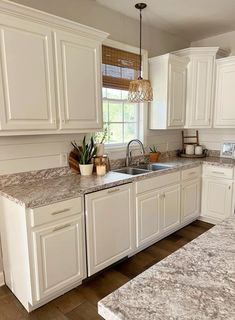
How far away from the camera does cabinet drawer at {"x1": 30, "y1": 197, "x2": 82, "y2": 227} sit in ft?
5.48

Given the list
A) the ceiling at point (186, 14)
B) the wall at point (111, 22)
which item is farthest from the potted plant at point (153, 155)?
the ceiling at point (186, 14)

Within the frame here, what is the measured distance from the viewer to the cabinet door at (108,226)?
2.04 metres

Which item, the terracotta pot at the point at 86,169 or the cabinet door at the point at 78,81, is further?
the terracotta pot at the point at 86,169

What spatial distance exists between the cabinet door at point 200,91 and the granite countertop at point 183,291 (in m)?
2.70

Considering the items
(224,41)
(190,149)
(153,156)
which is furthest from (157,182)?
(224,41)

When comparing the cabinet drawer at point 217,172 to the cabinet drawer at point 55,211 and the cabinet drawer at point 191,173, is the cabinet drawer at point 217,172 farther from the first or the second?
the cabinet drawer at point 55,211

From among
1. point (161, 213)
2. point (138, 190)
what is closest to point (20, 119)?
point (138, 190)

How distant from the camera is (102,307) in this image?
2.29 feet

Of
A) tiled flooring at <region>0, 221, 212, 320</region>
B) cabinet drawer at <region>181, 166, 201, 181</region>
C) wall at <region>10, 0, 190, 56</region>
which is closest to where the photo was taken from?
tiled flooring at <region>0, 221, 212, 320</region>

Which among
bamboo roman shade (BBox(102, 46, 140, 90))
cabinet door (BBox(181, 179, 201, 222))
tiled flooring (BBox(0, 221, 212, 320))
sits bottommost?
tiled flooring (BBox(0, 221, 212, 320))

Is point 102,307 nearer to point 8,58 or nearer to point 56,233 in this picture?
point 56,233

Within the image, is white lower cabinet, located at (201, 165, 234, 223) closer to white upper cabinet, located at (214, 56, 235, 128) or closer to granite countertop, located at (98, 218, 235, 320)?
white upper cabinet, located at (214, 56, 235, 128)

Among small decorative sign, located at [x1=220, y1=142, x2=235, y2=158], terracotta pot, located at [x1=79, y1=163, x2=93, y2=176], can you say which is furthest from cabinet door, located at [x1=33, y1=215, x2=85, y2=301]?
small decorative sign, located at [x1=220, y1=142, x2=235, y2=158]

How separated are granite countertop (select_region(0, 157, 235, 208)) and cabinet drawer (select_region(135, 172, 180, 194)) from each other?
6cm
